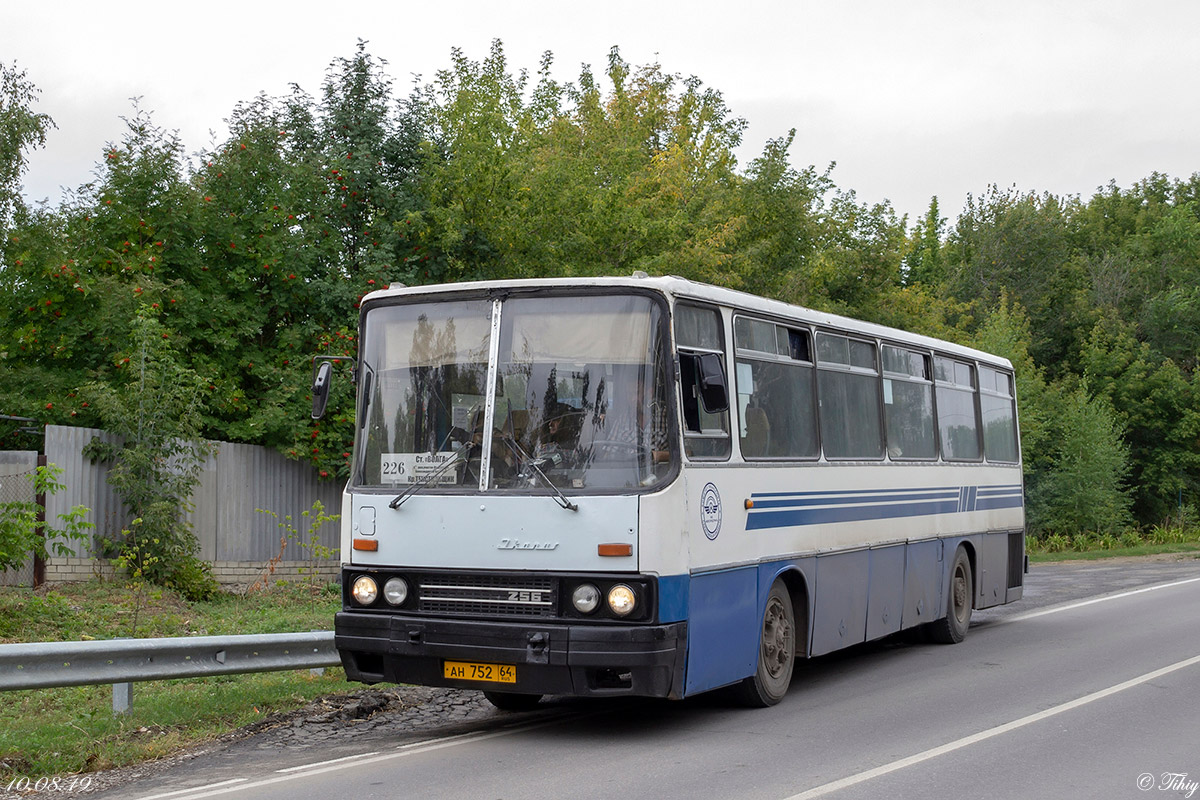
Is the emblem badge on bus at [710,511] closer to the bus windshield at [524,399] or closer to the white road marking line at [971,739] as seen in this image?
the bus windshield at [524,399]

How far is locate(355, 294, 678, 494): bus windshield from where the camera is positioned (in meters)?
8.33

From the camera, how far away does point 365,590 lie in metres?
8.80

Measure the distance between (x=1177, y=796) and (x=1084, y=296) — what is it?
2004 inches

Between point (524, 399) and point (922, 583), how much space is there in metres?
6.38

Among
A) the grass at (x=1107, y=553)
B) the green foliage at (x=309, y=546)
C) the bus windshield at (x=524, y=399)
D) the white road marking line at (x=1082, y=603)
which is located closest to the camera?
the bus windshield at (x=524, y=399)

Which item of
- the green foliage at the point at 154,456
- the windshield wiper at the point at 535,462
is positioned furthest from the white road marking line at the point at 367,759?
the green foliage at the point at 154,456

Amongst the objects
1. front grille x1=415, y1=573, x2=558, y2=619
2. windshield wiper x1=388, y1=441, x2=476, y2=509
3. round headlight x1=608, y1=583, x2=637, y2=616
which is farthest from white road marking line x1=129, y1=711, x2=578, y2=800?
windshield wiper x1=388, y1=441, x2=476, y2=509

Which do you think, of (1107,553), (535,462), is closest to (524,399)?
(535,462)

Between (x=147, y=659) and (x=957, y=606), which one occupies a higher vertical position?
(x=147, y=659)

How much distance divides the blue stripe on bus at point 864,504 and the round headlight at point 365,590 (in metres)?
2.82

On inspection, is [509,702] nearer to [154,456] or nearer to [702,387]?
[702,387]

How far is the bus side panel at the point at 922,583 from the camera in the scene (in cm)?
1277

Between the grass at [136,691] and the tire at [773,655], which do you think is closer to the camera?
the grass at [136,691]
